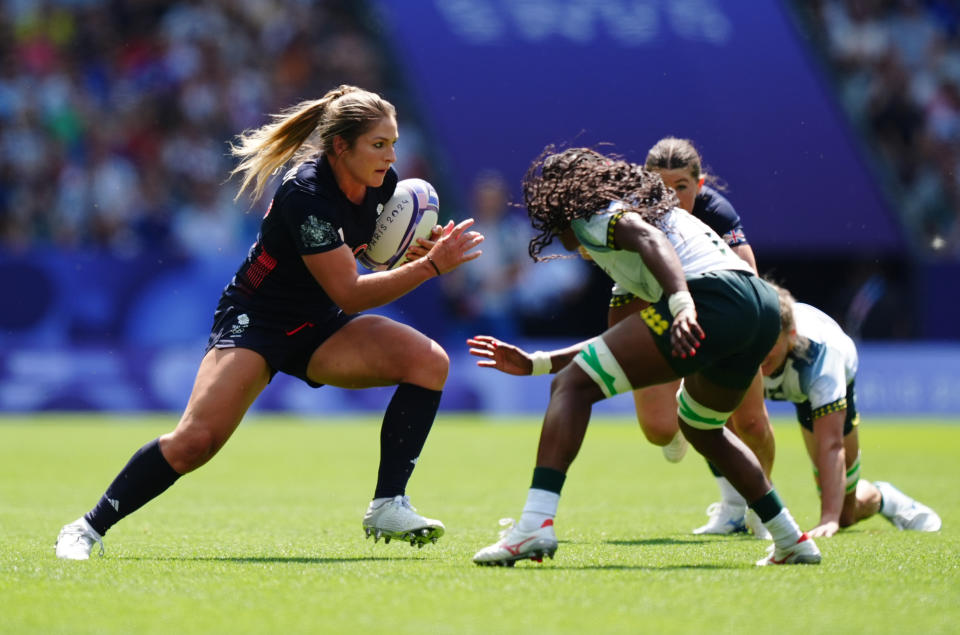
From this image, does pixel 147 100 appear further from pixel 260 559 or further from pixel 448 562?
pixel 448 562

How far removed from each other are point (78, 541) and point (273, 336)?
117 cm

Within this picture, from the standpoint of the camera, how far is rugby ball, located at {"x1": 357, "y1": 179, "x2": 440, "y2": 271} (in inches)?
230

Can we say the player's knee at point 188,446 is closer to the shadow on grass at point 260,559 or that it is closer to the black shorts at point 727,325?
the shadow on grass at point 260,559

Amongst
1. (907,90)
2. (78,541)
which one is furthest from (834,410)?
(907,90)

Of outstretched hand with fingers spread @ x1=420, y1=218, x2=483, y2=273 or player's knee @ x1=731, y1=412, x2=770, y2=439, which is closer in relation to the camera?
outstretched hand with fingers spread @ x1=420, y1=218, x2=483, y2=273

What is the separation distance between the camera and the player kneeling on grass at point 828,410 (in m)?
6.34

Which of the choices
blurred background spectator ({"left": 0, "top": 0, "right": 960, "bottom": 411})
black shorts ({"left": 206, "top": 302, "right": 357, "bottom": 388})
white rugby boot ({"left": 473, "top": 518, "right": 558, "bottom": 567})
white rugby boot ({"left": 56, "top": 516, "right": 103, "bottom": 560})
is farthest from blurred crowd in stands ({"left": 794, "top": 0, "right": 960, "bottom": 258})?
white rugby boot ({"left": 56, "top": 516, "right": 103, "bottom": 560})

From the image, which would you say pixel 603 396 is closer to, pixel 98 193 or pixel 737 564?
pixel 737 564

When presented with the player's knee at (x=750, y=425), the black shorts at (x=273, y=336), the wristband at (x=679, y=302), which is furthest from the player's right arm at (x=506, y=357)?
the player's knee at (x=750, y=425)

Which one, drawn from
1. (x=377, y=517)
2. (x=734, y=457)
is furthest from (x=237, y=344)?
(x=734, y=457)

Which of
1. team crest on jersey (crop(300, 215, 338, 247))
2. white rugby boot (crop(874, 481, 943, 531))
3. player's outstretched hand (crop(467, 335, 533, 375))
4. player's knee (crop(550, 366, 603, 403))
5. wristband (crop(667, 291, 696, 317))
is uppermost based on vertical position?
team crest on jersey (crop(300, 215, 338, 247))

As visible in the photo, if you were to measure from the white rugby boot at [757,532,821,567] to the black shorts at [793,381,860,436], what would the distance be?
1.40 m

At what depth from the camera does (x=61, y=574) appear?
15.8ft

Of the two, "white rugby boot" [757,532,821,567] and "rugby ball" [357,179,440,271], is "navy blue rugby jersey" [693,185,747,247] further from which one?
"white rugby boot" [757,532,821,567]
